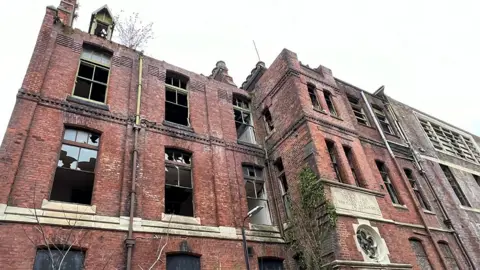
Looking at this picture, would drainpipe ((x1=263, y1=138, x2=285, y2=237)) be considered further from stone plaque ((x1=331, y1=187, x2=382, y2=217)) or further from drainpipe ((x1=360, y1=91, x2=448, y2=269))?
drainpipe ((x1=360, y1=91, x2=448, y2=269))

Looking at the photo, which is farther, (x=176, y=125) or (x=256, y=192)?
(x=256, y=192)

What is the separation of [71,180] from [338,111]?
1112 cm

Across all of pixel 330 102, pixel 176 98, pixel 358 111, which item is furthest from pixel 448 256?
pixel 176 98

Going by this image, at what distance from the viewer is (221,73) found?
58.6ft

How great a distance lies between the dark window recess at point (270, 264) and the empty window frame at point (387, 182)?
A: 239 inches

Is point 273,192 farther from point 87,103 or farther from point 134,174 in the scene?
point 87,103

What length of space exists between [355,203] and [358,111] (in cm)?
748

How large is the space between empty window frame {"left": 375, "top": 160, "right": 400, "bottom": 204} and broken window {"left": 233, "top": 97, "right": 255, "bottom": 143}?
6039 millimetres

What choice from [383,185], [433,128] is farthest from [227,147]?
[433,128]

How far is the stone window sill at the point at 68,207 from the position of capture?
8.52 meters

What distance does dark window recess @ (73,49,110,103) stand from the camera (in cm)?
1205

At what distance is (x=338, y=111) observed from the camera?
14727mm

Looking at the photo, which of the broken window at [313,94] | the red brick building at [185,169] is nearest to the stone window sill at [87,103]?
the red brick building at [185,169]

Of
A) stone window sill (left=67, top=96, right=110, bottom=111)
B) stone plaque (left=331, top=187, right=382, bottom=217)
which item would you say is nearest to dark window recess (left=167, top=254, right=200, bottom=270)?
stone plaque (left=331, top=187, right=382, bottom=217)
